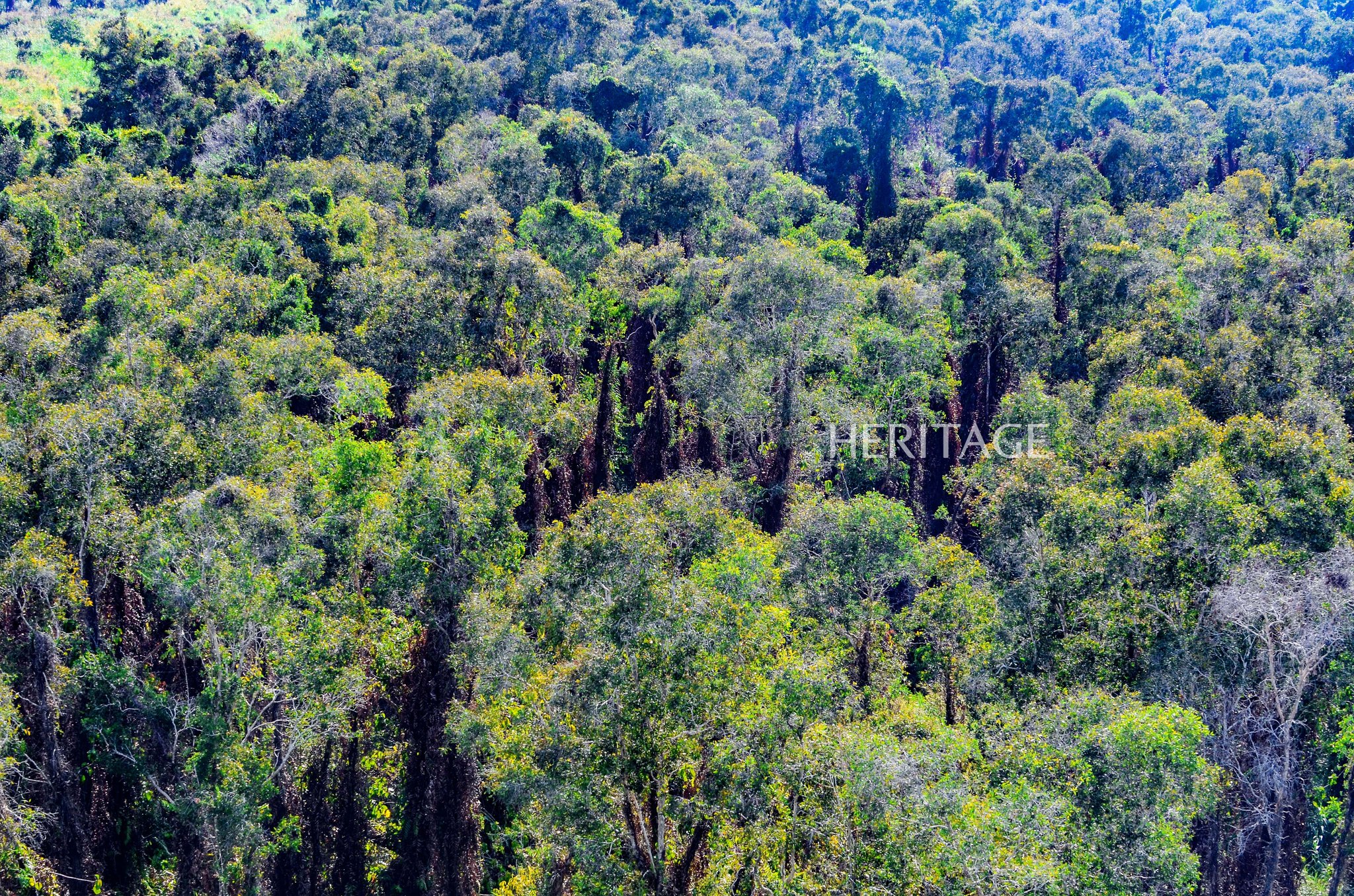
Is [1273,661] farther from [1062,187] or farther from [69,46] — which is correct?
[69,46]

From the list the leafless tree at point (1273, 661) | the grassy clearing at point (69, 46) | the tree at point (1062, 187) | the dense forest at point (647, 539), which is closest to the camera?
the dense forest at point (647, 539)

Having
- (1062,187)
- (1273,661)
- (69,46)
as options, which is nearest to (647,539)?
(1273,661)

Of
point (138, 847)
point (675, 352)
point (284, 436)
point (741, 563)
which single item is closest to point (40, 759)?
point (138, 847)

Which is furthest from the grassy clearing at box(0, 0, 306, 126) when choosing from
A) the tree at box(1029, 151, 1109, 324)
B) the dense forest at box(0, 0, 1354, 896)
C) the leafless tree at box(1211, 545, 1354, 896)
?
the leafless tree at box(1211, 545, 1354, 896)

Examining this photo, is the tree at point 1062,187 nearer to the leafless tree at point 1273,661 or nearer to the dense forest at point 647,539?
the dense forest at point 647,539

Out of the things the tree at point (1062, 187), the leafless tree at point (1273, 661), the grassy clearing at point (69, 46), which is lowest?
the leafless tree at point (1273, 661)

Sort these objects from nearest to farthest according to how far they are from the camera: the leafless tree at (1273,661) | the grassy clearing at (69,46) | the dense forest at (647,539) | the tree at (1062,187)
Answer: the dense forest at (647,539) < the leafless tree at (1273,661) < the tree at (1062,187) < the grassy clearing at (69,46)

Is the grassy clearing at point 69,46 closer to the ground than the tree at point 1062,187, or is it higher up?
higher up

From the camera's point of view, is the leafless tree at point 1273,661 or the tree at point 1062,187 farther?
the tree at point 1062,187

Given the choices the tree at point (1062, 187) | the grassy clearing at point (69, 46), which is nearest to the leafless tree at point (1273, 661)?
the tree at point (1062, 187)

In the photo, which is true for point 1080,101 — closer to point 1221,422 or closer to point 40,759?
point 1221,422
